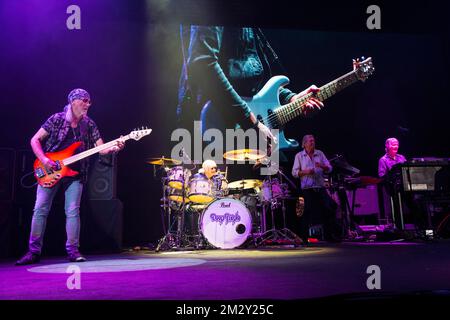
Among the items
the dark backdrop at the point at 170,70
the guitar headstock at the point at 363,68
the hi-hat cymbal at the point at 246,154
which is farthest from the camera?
the guitar headstock at the point at 363,68

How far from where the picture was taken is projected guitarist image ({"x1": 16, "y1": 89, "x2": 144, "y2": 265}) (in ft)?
13.7

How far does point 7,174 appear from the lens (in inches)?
205

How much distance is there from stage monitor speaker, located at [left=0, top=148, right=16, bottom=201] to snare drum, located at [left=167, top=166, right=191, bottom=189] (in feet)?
6.60

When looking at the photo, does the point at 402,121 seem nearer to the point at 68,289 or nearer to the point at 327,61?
the point at 327,61

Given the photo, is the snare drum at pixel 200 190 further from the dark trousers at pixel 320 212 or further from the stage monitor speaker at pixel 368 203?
the stage monitor speaker at pixel 368 203

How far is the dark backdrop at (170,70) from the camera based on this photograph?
657 centimetres

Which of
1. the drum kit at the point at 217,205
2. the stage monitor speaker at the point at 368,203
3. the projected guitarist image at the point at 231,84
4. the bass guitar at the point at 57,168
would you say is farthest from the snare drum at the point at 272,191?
the bass guitar at the point at 57,168

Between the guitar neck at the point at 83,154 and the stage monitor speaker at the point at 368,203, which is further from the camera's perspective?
the stage monitor speaker at the point at 368,203

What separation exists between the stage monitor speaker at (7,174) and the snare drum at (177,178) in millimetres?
2010

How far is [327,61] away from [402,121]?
1777 mm

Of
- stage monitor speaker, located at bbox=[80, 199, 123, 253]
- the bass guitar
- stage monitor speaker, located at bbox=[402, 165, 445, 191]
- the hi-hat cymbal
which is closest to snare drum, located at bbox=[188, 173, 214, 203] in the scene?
the hi-hat cymbal

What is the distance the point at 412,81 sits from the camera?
302 inches
